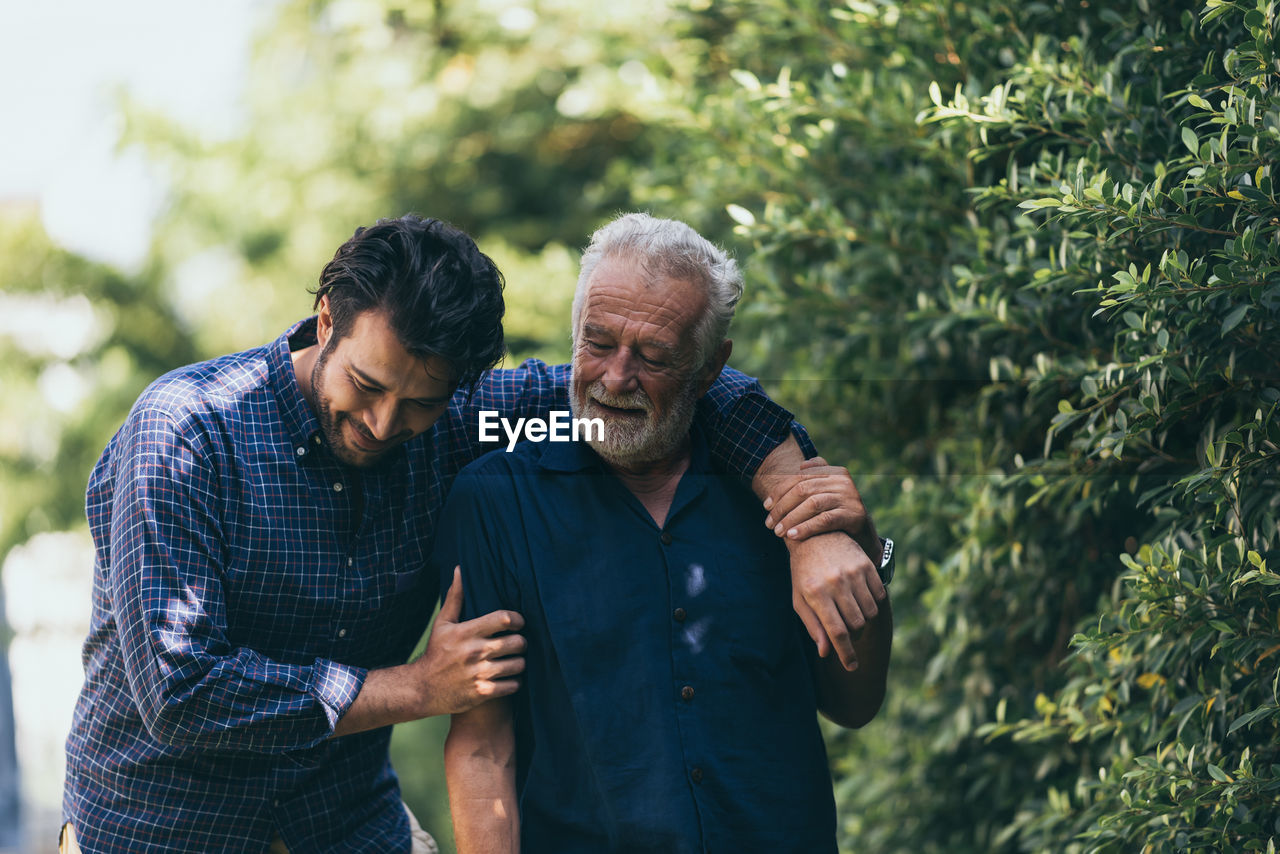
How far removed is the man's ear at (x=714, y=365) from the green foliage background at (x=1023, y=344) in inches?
26.8

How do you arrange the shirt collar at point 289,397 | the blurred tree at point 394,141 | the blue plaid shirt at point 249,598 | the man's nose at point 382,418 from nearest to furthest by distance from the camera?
1. the blue plaid shirt at point 249,598
2. the man's nose at point 382,418
3. the shirt collar at point 289,397
4. the blurred tree at point 394,141

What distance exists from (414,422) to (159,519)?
1.58ft

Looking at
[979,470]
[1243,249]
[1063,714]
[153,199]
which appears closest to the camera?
[1243,249]

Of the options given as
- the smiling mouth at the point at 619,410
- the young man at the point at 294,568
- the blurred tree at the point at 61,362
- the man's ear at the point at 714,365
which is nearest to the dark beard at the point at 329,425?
the young man at the point at 294,568

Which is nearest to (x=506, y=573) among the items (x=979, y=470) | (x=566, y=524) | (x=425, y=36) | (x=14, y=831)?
(x=566, y=524)

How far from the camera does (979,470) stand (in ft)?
10.0

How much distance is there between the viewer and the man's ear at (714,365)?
231cm

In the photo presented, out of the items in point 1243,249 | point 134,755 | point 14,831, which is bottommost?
point 14,831

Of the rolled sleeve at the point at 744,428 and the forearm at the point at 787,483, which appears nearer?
the forearm at the point at 787,483

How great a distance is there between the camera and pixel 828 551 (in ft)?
6.85

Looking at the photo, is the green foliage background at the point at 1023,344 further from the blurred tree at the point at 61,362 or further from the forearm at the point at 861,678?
the blurred tree at the point at 61,362

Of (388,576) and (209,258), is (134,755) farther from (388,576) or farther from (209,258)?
(209,258)

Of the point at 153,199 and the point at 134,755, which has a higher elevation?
the point at 153,199

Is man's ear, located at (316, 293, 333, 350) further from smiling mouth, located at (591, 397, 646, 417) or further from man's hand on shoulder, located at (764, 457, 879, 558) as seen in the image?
man's hand on shoulder, located at (764, 457, 879, 558)
